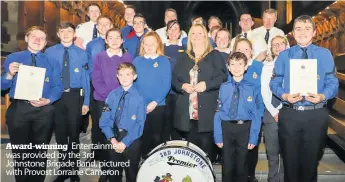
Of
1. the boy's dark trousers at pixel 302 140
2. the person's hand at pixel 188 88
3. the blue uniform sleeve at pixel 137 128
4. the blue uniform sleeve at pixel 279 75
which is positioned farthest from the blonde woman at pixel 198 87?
the boy's dark trousers at pixel 302 140

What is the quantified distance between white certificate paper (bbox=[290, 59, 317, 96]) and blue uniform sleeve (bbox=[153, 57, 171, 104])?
1.32m

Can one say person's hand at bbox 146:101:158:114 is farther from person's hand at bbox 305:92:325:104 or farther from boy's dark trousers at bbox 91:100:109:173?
person's hand at bbox 305:92:325:104

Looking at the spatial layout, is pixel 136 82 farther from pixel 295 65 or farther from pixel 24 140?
pixel 295 65

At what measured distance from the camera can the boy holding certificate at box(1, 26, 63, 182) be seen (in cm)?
330

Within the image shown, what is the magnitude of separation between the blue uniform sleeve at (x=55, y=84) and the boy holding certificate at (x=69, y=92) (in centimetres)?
19

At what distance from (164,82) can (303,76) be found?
1439 mm

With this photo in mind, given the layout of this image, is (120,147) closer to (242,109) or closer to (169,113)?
(169,113)

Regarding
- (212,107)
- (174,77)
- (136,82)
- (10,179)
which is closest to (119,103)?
(136,82)

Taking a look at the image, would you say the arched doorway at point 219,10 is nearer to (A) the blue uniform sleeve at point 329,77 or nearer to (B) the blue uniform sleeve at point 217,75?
(B) the blue uniform sleeve at point 217,75

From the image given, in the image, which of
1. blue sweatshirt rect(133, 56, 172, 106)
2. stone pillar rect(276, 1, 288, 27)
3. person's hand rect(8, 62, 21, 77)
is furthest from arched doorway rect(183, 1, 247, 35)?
person's hand rect(8, 62, 21, 77)

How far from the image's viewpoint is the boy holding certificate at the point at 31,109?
130 inches

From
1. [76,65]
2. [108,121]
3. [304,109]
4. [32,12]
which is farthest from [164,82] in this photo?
[32,12]

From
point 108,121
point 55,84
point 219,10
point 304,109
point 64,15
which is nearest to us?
point 304,109

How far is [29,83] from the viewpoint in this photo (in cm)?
334
